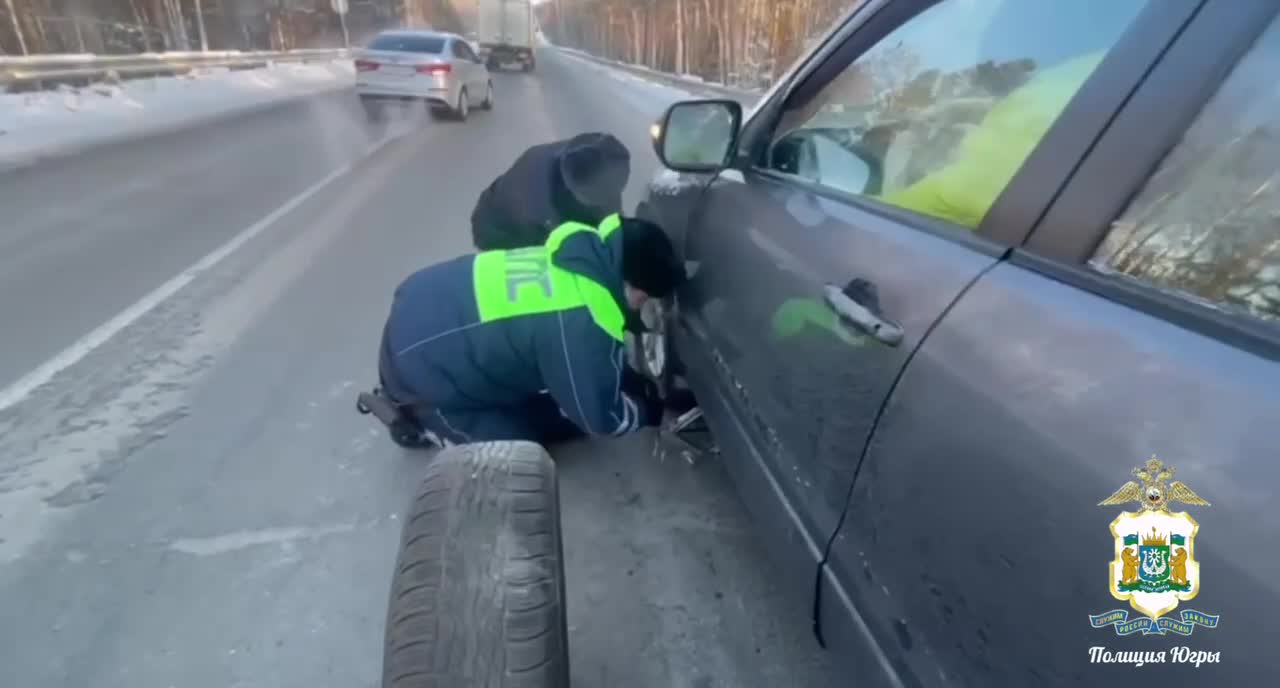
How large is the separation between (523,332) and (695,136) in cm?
80

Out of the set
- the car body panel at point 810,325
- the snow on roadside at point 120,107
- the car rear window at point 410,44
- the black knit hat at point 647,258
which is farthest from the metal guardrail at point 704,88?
the car body panel at point 810,325

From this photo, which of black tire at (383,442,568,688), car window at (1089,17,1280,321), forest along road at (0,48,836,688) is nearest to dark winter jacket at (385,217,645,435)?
forest along road at (0,48,836,688)

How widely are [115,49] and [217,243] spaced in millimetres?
22755

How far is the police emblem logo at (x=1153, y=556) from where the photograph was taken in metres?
0.82

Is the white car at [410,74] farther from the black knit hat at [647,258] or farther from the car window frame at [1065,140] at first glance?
the car window frame at [1065,140]

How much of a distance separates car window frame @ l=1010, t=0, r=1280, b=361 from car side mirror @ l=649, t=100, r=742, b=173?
1.39 m

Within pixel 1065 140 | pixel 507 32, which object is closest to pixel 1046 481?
pixel 1065 140

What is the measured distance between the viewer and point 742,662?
2.03 meters

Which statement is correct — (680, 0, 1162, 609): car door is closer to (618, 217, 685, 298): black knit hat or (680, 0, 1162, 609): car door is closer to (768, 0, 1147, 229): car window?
(768, 0, 1147, 229): car window

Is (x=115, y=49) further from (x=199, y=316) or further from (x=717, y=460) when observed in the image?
(x=717, y=460)

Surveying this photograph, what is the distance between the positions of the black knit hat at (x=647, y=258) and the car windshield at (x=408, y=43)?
555 inches

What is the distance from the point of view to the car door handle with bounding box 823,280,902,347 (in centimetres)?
127

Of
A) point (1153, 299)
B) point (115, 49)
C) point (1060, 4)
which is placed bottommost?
point (115, 49)

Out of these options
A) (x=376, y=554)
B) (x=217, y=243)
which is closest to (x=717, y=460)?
(x=376, y=554)
